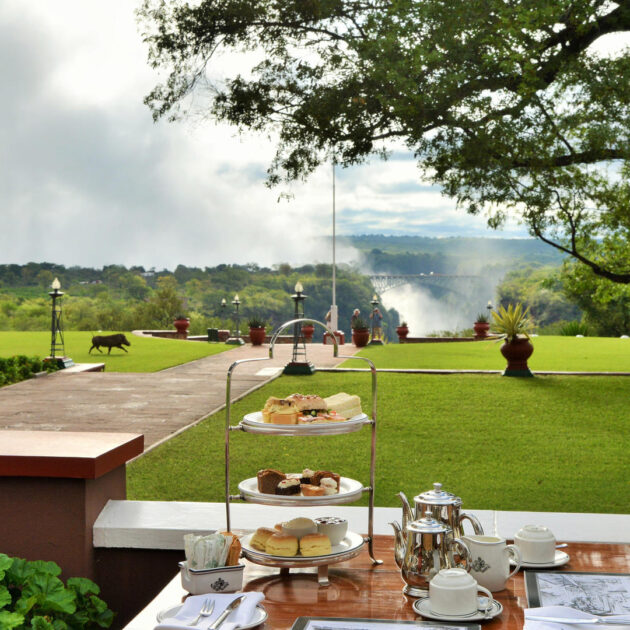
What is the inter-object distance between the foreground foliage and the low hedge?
10502 millimetres

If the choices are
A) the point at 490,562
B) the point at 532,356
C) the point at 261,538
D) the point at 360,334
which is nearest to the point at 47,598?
the point at 261,538

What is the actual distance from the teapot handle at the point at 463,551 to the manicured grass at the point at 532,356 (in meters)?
12.3

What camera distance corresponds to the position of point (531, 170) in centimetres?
998

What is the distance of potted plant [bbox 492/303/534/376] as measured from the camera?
12188 mm

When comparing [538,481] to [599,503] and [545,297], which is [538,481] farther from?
[545,297]

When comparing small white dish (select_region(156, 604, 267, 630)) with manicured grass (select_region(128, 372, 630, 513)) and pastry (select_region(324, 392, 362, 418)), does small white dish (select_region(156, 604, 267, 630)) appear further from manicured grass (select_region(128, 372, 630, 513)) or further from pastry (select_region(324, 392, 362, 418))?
manicured grass (select_region(128, 372, 630, 513))

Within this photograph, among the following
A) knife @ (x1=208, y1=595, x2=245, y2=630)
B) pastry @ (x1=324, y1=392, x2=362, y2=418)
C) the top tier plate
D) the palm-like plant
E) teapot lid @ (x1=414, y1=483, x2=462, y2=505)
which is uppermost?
the palm-like plant

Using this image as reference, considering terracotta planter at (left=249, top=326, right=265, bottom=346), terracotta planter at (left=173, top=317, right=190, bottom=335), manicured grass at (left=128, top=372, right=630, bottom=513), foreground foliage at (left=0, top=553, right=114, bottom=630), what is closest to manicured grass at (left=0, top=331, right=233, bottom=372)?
terracotta planter at (left=249, top=326, right=265, bottom=346)

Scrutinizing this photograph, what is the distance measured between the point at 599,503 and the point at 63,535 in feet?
13.9

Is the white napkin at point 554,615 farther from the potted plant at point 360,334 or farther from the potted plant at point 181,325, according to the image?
the potted plant at point 181,325

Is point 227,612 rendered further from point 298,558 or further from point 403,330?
point 403,330

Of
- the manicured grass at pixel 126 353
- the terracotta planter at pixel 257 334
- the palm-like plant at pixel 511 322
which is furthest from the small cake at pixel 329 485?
the terracotta planter at pixel 257 334

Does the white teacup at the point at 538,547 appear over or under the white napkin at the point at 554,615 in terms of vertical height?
over

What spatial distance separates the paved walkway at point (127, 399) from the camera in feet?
29.4
